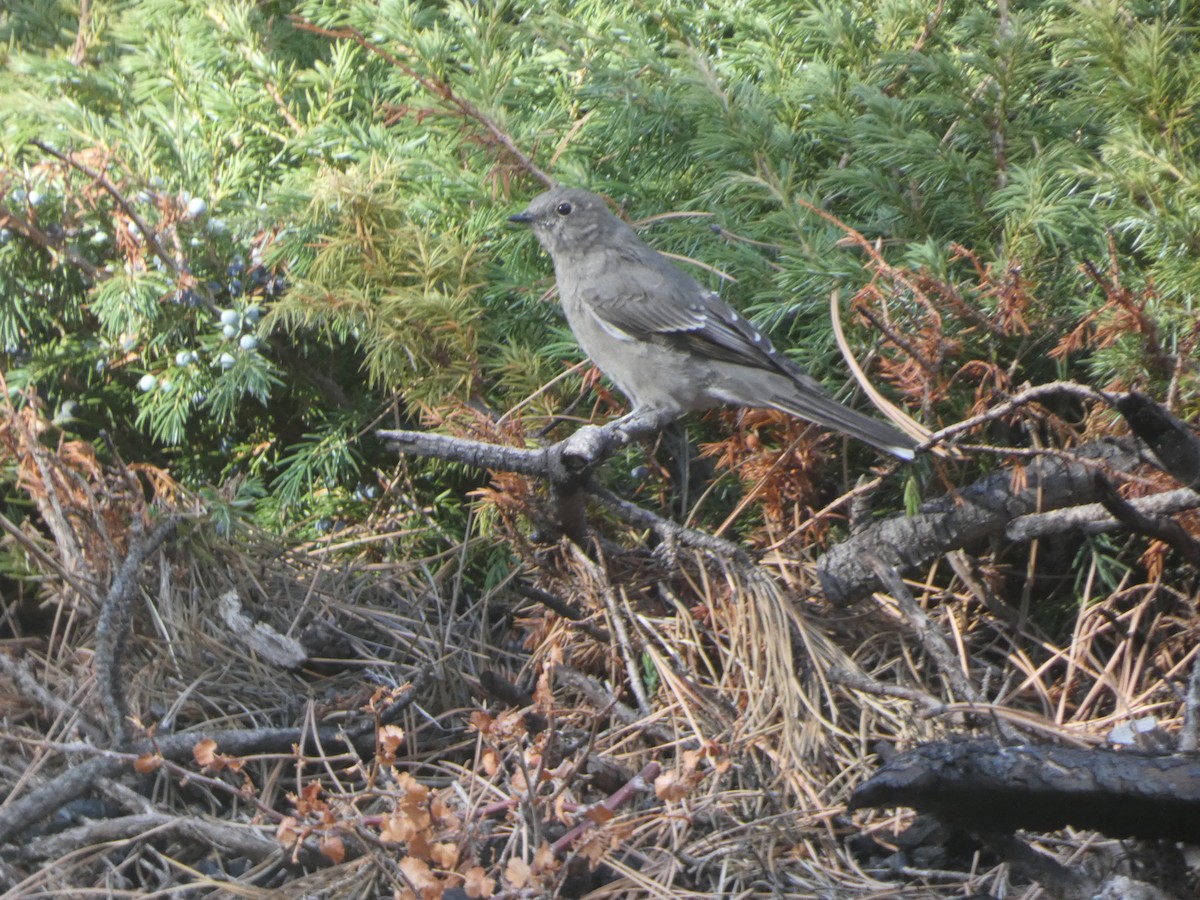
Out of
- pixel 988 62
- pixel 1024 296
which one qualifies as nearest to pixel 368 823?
pixel 1024 296

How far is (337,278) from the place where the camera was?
3.24 metres

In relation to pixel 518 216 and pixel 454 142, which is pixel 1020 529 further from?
pixel 454 142

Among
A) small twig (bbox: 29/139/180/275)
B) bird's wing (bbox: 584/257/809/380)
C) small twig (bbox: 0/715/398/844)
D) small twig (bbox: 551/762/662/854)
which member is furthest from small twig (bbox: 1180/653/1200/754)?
small twig (bbox: 29/139/180/275)

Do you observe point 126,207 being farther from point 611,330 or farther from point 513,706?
point 513,706

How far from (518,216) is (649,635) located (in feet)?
4.14

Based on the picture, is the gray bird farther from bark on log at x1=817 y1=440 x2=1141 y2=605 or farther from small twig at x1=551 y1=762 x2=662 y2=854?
small twig at x1=551 y1=762 x2=662 y2=854

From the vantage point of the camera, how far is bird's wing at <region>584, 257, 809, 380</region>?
3.34 m

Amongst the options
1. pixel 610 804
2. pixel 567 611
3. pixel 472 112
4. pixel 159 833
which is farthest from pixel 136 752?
pixel 472 112

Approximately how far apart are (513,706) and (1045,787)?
1.26 meters

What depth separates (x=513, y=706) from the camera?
9.13 feet

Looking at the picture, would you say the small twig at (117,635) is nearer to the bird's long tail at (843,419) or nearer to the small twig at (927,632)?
the bird's long tail at (843,419)

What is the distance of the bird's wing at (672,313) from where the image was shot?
334 centimetres

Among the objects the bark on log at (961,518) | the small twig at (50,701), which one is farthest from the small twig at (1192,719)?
the small twig at (50,701)

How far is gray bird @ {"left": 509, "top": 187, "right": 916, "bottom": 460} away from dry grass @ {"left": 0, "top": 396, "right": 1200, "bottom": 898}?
487 millimetres
